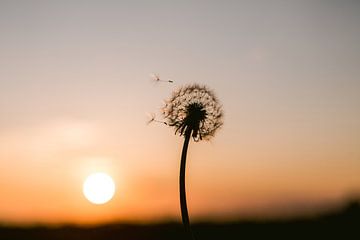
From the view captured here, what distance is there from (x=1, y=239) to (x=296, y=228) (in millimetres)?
44422

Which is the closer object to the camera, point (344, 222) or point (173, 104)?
point (173, 104)

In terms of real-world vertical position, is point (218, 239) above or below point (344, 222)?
above

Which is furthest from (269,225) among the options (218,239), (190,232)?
(190,232)

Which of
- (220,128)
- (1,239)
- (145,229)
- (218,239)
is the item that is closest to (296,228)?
(218,239)

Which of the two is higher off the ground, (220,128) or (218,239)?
(218,239)

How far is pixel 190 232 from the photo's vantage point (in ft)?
53.1

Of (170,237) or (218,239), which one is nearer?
(218,239)

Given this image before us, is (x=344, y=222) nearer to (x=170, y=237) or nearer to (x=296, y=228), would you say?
(x=296, y=228)

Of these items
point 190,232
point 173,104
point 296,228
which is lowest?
point 190,232

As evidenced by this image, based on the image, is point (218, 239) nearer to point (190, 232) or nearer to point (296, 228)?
point (296, 228)

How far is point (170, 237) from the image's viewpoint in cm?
8162

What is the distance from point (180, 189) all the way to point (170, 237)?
2591 inches

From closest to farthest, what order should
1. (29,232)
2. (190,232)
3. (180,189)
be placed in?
(190,232) → (180,189) → (29,232)

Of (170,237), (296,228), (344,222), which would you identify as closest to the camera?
(344,222)
